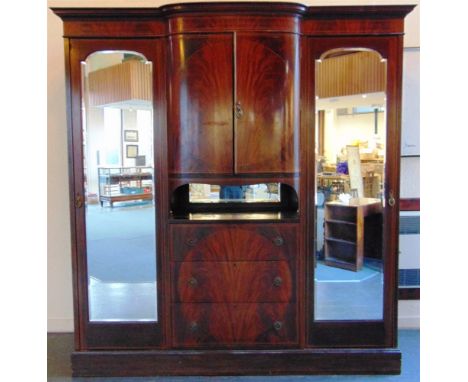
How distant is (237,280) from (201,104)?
111 centimetres

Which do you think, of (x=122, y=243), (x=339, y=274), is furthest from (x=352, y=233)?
(x=122, y=243)

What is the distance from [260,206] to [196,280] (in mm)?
707

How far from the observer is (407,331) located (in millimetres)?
2895

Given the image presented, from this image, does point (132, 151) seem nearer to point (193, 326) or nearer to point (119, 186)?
point (119, 186)

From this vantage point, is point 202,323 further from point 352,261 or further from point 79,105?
point 79,105

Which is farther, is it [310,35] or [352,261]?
[352,261]

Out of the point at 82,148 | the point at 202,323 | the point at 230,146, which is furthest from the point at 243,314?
the point at 82,148

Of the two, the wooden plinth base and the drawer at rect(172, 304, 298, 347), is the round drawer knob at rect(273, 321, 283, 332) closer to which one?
the drawer at rect(172, 304, 298, 347)

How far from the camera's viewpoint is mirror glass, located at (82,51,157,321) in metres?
2.29

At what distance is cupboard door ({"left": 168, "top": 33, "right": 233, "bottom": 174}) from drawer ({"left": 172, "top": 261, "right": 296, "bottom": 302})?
23.8 inches

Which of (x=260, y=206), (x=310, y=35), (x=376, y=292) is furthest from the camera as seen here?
(x=260, y=206)

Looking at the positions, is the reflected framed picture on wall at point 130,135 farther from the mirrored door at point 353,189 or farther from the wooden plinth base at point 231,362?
the wooden plinth base at point 231,362

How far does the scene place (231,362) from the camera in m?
2.33

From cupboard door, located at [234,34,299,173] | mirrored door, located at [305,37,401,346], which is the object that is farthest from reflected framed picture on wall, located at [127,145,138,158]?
mirrored door, located at [305,37,401,346]
